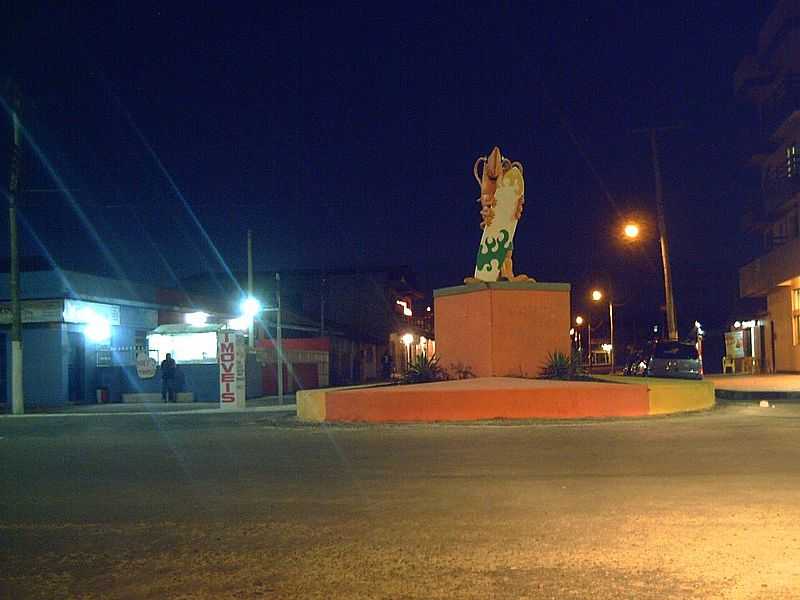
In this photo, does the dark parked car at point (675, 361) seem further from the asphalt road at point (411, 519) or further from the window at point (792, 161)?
the asphalt road at point (411, 519)

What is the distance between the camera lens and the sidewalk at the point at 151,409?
2656 cm

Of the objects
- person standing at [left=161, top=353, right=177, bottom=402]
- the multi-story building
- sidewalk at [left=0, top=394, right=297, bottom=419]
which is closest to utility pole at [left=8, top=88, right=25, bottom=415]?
sidewalk at [left=0, top=394, right=297, bottom=419]

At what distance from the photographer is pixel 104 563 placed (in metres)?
7.00

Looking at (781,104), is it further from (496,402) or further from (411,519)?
(411,519)

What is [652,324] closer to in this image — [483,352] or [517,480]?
[483,352]

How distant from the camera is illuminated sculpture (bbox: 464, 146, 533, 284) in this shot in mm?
23312

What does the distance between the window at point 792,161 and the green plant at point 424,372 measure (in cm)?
2356

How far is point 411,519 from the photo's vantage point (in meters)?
8.41

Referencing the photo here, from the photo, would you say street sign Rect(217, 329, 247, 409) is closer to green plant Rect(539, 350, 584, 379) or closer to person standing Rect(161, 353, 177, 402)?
person standing Rect(161, 353, 177, 402)

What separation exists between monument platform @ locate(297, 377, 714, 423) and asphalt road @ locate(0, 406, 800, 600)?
3.61 m

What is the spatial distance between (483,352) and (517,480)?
1187 cm

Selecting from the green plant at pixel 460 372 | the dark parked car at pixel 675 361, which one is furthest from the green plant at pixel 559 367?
the dark parked car at pixel 675 361

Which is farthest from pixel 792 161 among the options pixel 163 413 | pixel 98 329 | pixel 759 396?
pixel 98 329

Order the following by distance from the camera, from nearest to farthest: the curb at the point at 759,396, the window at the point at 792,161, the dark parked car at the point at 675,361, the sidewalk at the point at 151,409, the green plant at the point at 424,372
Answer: the green plant at the point at 424,372 → the curb at the point at 759,396 → the sidewalk at the point at 151,409 → the dark parked car at the point at 675,361 → the window at the point at 792,161
